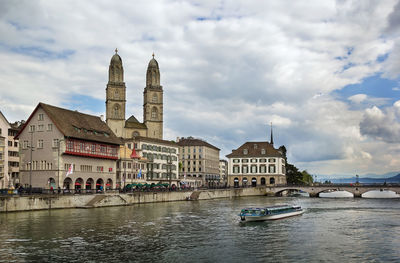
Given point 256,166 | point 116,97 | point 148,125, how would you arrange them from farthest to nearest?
point 148,125, point 116,97, point 256,166

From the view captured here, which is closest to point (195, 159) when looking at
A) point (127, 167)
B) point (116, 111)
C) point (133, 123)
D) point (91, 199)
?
point (133, 123)

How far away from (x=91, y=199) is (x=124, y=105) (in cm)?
8214

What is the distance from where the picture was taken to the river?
3300 centimetres

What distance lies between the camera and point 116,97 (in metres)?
152

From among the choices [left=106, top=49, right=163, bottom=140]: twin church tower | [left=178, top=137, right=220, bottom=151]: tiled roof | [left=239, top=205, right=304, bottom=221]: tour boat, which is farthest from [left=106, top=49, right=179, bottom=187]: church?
[left=239, top=205, right=304, bottom=221]: tour boat

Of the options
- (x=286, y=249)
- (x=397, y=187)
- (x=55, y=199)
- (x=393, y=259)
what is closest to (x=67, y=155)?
(x=55, y=199)

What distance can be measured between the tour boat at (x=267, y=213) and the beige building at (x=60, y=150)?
34624 millimetres

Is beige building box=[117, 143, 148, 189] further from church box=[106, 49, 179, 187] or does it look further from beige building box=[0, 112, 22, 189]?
beige building box=[0, 112, 22, 189]

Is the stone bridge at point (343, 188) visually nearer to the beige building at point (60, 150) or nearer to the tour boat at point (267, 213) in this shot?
the beige building at point (60, 150)

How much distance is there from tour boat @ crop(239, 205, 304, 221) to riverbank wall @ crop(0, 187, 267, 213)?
89.1 ft

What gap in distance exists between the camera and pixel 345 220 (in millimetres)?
58969

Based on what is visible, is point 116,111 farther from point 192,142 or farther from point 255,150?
point 255,150

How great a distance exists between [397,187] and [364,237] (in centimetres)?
8330

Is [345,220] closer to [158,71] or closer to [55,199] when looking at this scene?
[55,199]
